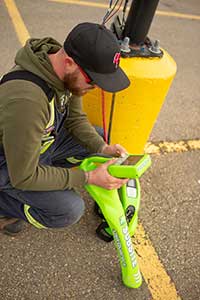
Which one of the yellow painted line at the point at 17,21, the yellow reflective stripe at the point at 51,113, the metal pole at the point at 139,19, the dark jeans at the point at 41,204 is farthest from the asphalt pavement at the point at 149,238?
the metal pole at the point at 139,19

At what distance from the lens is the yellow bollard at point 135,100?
2273 mm

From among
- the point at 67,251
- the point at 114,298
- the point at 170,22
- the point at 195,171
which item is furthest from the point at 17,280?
the point at 170,22

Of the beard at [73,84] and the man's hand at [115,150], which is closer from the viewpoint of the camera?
the beard at [73,84]

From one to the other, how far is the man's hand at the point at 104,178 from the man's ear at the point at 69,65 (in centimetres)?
51

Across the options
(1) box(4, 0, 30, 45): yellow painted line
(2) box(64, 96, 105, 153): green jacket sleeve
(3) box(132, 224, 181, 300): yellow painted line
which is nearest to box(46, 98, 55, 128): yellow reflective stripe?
(2) box(64, 96, 105, 153): green jacket sleeve

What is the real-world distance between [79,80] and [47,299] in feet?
3.79

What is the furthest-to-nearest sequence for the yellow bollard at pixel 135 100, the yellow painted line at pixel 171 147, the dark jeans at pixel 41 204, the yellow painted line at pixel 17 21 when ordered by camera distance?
the yellow painted line at pixel 17 21, the yellow painted line at pixel 171 147, the yellow bollard at pixel 135 100, the dark jeans at pixel 41 204

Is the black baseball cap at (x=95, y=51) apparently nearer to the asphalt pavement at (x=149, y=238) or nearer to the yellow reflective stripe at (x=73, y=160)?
the yellow reflective stripe at (x=73, y=160)

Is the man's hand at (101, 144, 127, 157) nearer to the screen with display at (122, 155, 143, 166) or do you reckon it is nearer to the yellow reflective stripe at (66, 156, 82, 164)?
the screen with display at (122, 155, 143, 166)

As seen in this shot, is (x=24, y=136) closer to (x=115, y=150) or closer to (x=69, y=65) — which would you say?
(x=69, y=65)

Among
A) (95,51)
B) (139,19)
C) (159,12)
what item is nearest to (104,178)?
(95,51)

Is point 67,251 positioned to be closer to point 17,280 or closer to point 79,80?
point 17,280

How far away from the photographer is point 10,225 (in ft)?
7.38

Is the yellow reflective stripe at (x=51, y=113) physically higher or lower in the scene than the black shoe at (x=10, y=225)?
higher
